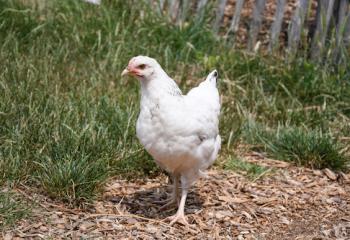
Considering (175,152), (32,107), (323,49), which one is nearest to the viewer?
(175,152)

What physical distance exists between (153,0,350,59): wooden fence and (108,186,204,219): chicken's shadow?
1907 mm

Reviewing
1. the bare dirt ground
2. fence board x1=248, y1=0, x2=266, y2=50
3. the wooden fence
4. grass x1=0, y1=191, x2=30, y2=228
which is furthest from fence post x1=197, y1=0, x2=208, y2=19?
grass x1=0, y1=191, x2=30, y2=228

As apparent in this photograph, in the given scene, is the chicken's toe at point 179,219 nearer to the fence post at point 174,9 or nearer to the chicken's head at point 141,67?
the chicken's head at point 141,67

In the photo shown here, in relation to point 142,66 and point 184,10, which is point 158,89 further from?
point 184,10

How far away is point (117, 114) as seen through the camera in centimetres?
469

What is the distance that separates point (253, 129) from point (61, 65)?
157 centimetres

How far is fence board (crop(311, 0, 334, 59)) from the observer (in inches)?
229

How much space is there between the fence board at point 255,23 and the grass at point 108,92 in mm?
246

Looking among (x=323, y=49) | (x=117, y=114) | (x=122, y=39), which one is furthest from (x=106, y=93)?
(x=323, y=49)

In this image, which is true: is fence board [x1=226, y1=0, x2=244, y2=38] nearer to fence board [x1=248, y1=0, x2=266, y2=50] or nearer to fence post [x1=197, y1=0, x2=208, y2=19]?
fence board [x1=248, y1=0, x2=266, y2=50]

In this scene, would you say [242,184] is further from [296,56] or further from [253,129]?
[296,56]

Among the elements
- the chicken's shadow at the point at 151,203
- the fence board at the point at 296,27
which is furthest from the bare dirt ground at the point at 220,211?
the fence board at the point at 296,27

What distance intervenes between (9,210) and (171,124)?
3.13ft

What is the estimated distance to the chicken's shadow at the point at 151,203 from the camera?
4172mm
